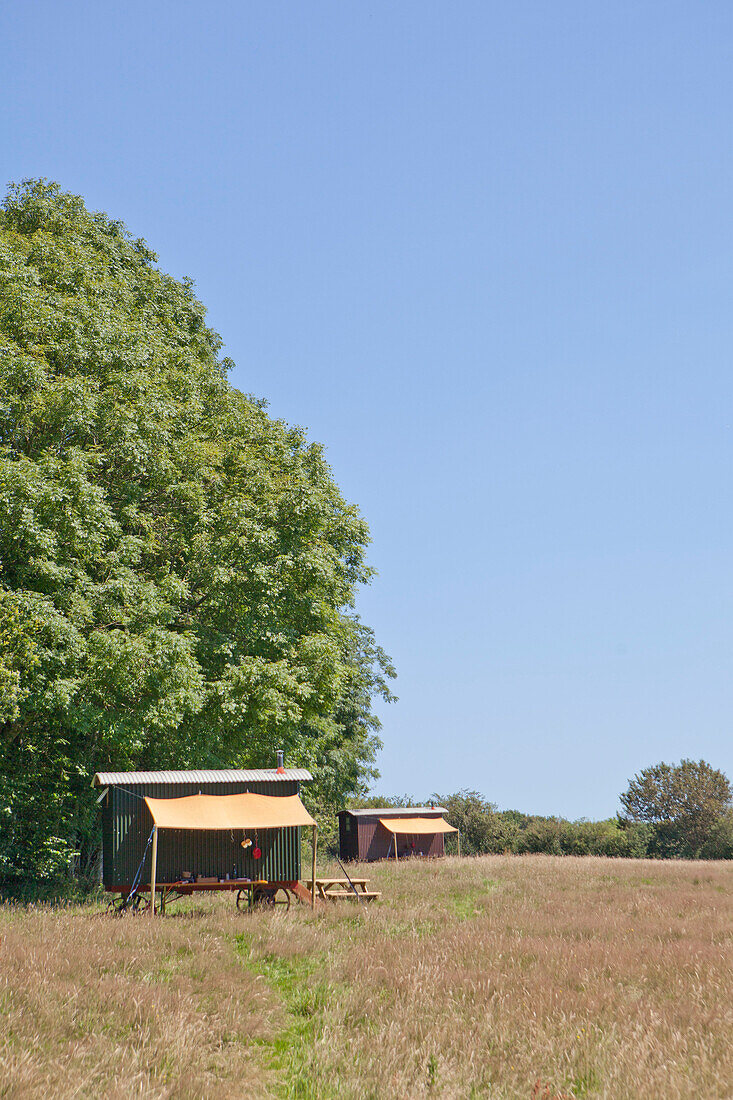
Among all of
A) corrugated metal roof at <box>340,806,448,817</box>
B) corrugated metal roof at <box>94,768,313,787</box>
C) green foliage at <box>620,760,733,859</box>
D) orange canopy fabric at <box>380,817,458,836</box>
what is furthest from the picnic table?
green foliage at <box>620,760,733,859</box>

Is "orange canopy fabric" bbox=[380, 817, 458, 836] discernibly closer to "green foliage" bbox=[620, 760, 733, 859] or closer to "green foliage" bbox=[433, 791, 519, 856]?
"green foliage" bbox=[433, 791, 519, 856]

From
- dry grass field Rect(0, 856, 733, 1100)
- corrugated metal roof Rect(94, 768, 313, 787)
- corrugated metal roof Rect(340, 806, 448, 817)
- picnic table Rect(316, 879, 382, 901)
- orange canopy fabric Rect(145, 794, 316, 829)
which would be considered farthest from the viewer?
corrugated metal roof Rect(340, 806, 448, 817)

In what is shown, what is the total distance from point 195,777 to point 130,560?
20.9 ft

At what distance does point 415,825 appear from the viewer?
4116cm

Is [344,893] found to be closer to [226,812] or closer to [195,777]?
[226,812]

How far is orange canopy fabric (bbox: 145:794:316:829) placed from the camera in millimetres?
19000

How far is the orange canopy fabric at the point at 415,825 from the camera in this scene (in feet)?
133

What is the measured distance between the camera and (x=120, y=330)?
26.5 meters

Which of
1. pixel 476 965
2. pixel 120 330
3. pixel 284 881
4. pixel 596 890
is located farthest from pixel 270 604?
pixel 476 965

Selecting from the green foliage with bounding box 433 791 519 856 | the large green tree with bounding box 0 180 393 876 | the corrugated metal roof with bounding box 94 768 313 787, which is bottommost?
the green foliage with bounding box 433 791 519 856

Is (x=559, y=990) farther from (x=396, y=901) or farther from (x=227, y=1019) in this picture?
(x=396, y=901)

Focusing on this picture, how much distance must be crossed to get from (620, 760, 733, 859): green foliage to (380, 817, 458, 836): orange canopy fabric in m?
17.5

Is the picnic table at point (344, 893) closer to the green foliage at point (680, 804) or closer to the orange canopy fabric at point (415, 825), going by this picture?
the orange canopy fabric at point (415, 825)

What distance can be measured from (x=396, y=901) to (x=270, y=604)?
920 centimetres
